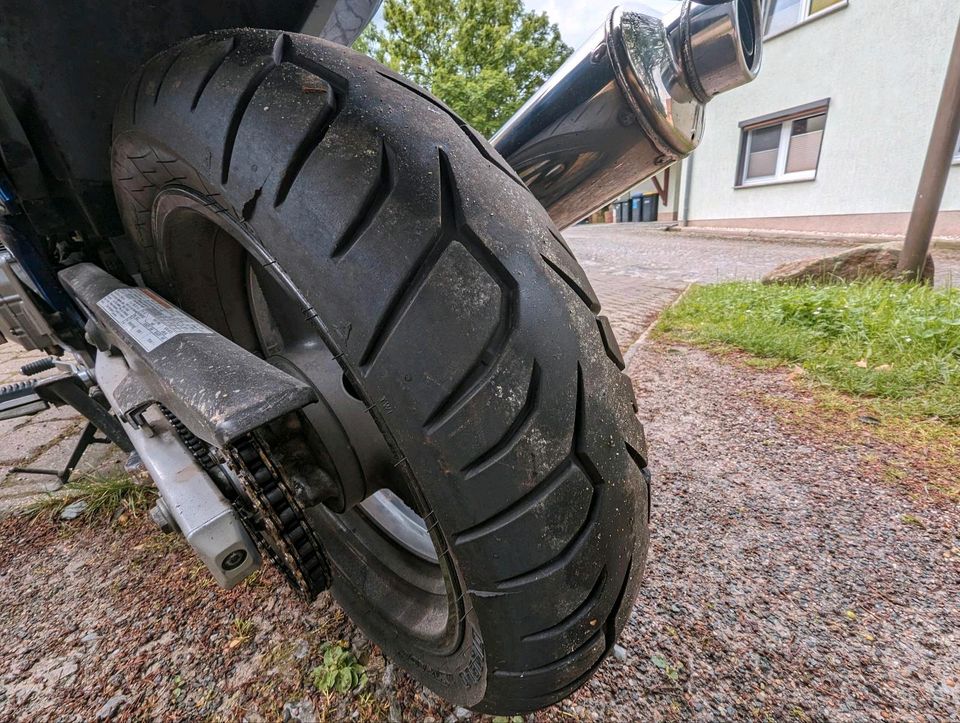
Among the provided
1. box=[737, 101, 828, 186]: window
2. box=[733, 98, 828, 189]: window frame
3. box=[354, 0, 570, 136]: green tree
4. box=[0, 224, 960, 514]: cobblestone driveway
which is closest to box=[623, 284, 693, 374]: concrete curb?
box=[0, 224, 960, 514]: cobblestone driveway

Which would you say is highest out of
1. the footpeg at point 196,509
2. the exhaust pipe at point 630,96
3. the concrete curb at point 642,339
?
the exhaust pipe at point 630,96

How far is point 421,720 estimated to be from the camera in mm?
867

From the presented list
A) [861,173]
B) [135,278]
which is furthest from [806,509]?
[861,173]

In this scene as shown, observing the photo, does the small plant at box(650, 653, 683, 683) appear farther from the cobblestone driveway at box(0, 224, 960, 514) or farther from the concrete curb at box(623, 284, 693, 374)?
the cobblestone driveway at box(0, 224, 960, 514)

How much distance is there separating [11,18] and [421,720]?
1.50 metres

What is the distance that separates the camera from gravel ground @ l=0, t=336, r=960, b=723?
886 millimetres

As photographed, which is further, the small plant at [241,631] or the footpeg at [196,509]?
the small plant at [241,631]

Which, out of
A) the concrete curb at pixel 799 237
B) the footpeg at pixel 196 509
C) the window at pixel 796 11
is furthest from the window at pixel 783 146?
the footpeg at pixel 196 509

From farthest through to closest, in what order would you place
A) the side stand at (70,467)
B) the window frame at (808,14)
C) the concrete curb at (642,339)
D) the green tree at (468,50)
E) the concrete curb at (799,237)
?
the green tree at (468,50) → the window frame at (808,14) → the concrete curb at (799,237) → the concrete curb at (642,339) → the side stand at (70,467)

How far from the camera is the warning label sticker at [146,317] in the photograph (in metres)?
0.73

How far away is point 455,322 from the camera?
Result: 0.56 metres

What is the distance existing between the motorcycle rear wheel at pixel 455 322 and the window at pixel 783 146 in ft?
32.8

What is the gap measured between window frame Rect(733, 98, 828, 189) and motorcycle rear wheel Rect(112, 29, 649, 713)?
992 centimetres

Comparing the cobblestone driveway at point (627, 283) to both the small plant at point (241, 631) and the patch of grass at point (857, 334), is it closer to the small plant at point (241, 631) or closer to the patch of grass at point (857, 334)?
the patch of grass at point (857, 334)
